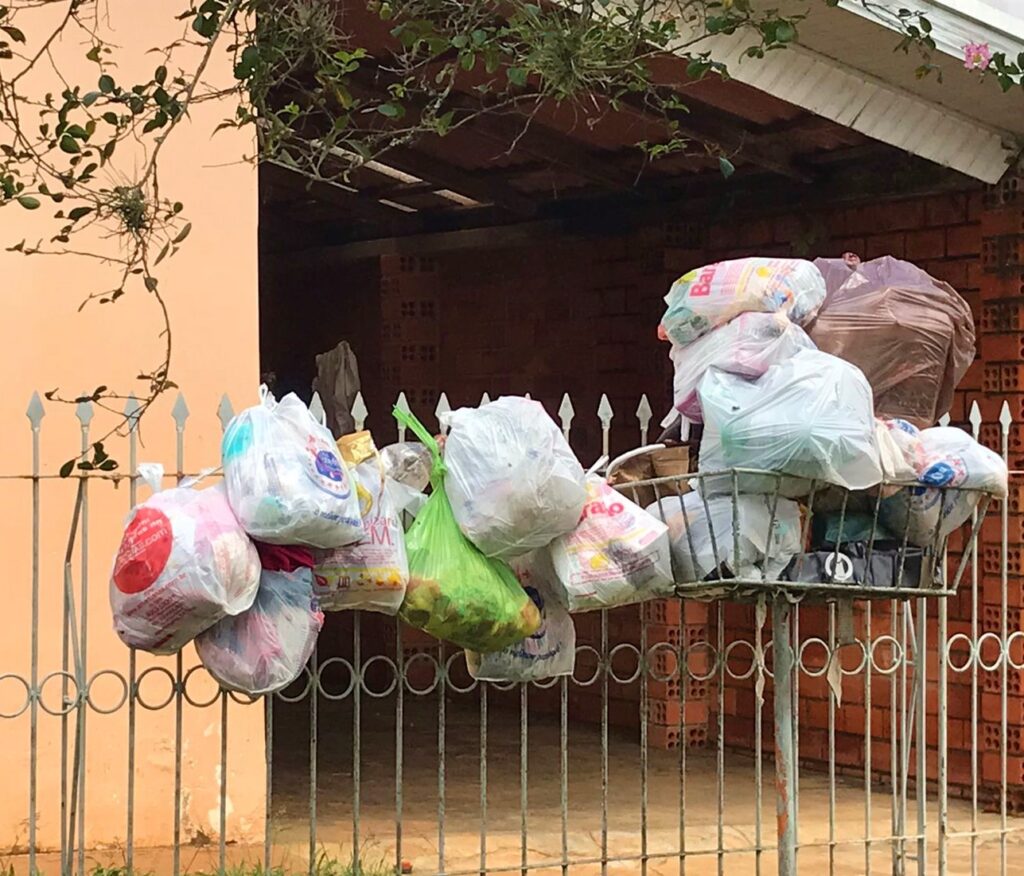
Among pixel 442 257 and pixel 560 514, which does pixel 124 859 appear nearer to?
pixel 560 514

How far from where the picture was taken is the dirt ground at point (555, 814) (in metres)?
5.57

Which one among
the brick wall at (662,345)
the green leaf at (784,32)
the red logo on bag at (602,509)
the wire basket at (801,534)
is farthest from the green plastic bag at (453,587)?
the brick wall at (662,345)

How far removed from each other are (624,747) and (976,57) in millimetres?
3761

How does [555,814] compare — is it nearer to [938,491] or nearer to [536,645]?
[536,645]

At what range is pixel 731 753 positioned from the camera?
7969 millimetres

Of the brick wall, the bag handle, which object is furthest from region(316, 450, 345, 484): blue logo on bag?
the brick wall

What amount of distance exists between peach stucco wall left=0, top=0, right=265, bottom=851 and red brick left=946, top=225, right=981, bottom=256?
10.5 feet

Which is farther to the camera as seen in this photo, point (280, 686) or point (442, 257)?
point (442, 257)

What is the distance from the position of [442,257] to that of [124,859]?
17.6 ft

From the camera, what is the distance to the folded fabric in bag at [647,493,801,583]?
11.1ft

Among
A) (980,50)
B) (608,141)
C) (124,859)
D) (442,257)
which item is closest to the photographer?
(124,859)

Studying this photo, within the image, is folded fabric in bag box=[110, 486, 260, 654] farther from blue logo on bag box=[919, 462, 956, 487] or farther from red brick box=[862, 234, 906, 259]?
red brick box=[862, 234, 906, 259]

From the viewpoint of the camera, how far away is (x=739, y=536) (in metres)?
3.39

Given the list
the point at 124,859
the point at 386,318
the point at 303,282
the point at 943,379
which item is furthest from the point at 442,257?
the point at 943,379
